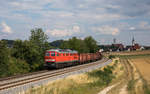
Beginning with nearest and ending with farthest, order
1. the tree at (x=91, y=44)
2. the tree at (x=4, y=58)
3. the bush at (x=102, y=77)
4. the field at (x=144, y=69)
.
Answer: the bush at (x=102, y=77) < the tree at (x=4, y=58) < the field at (x=144, y=69) < the tree at (x=91, y=44)

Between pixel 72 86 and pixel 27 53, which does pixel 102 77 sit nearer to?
pixel 72 86

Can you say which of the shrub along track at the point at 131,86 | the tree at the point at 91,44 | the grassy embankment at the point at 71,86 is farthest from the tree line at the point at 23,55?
the tree at the point at 91,44

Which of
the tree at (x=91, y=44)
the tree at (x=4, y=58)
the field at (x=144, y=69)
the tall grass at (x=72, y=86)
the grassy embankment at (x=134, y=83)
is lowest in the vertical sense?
the field at (x=144, y=69)

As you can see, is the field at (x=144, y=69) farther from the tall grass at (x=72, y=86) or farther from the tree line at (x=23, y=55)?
the tree line at (x=23, y=55)

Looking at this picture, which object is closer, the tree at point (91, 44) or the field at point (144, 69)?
the field at point (144, 69)

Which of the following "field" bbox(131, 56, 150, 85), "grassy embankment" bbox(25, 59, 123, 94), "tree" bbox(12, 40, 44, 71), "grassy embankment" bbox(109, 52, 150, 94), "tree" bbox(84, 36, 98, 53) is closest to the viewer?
"grassy embankment" bbox(25, 59, 123, 94)

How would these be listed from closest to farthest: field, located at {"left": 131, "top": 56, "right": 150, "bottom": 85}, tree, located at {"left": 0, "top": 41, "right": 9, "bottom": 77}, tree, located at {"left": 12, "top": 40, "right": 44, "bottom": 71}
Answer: tree, located at {"left": 0, "top": 41, "right": 9, "bottom": 77}
field, located at {"left": 131, "top": 56, "right": 150, "bottom": 85}
tree, located at {"left": 12, "top": 40, "right": 44, "bottom": 71}

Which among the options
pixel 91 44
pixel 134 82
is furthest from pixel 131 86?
pixel 91 44

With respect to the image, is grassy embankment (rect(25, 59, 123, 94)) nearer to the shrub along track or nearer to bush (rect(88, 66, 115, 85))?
bush (rect(88, 66, 115, 85))

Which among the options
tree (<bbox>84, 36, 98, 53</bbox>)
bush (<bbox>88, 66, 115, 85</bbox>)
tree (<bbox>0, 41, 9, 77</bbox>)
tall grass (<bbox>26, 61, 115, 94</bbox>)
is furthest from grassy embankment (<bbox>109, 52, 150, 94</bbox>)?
tree (<bbox>84, 36, 98, 53</bbox>)

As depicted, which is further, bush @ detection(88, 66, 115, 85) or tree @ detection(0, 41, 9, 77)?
tree @ detection(0, 41, 9, 77)

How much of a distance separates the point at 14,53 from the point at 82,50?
50.1 m

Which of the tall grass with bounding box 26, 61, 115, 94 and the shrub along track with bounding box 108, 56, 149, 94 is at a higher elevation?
the tall grass with bounding box 26, 61, 115, 94

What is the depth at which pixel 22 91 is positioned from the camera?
1692 centimetres
